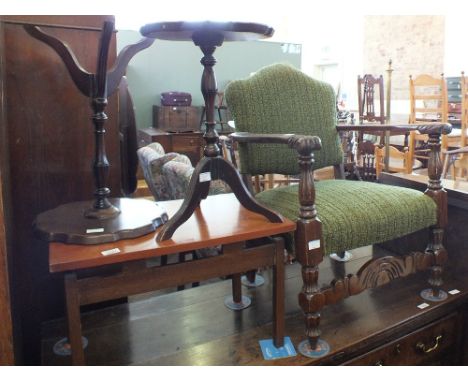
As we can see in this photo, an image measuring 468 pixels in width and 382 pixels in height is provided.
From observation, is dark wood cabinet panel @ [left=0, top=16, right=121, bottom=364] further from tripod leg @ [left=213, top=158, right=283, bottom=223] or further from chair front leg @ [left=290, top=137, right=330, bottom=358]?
chair front leg @ [left=290, top=137, right=330, bottom=358]

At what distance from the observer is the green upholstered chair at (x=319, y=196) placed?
47.3 inches

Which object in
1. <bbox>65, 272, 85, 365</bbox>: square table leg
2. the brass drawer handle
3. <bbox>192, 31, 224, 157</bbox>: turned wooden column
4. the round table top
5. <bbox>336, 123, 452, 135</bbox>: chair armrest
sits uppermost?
the round table top

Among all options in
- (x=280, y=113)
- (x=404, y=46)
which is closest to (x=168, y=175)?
(x=280, y=113)

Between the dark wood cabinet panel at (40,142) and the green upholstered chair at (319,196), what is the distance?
Answer: 52 centimetres

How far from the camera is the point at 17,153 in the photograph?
129 cm

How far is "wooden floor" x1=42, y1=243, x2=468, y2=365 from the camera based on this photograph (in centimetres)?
124

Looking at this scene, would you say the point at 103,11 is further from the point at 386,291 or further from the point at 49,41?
the point at 386,291

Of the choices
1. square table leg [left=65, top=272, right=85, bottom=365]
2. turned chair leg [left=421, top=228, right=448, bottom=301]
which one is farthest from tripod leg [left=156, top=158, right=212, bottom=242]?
turned chair leg [left=421, top=228, right=448, bottom=301]

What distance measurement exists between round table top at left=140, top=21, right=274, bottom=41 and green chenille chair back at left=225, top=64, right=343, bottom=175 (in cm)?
Result: 43

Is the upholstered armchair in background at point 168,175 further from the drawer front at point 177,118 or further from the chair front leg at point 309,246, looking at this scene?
the drawer front at point 177,118

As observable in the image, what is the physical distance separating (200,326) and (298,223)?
19.8 inches

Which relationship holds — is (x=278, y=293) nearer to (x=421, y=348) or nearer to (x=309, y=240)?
(x=309, y=240)

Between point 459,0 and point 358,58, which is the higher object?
point 358,58

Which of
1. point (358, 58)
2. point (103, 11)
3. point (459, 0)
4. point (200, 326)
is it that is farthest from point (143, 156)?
point (358, 58)
